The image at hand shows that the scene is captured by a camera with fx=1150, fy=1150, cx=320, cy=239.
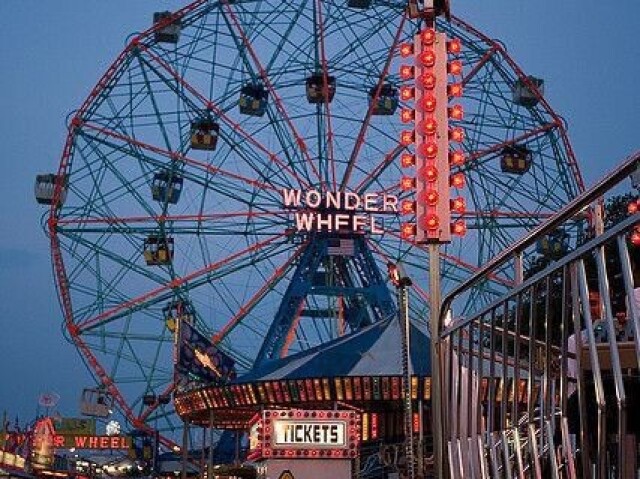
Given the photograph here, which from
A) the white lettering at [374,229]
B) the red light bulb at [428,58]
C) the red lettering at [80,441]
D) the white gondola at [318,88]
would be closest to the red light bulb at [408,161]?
the red light bulb at [428,58]

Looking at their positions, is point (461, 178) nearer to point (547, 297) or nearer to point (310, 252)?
point (547, 297)

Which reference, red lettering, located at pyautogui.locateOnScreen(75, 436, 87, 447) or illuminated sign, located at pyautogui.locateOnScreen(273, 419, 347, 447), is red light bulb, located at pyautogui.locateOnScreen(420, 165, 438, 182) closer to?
illuminated sign, located at pyautogui.locateOnScreen(273, 419, 347, 447)

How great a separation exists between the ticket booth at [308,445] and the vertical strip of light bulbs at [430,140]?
280 inches

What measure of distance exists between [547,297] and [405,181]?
27.8 feet

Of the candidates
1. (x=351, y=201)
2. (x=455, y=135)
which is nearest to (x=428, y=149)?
(x=455, y=135)

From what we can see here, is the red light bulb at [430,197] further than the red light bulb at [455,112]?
No

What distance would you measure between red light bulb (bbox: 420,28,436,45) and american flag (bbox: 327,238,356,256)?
24542mm

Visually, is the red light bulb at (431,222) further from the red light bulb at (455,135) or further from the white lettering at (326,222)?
the white lettering at (326,222)

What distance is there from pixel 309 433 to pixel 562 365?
1528 cm

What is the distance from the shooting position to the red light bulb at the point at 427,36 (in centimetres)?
1427

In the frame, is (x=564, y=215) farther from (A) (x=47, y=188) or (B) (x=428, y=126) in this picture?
(A) (x=47, y=188)

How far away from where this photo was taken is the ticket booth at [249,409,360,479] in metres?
20.3

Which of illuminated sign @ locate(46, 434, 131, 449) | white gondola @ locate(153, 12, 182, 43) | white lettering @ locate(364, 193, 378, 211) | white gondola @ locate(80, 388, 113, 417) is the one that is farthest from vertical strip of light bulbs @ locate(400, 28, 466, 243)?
illuminated sign @ locate(46, 434, 131, 449)

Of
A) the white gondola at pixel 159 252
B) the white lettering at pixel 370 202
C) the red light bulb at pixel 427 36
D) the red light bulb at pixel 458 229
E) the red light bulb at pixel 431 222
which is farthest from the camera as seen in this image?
the white lettering at pixel 370 202
